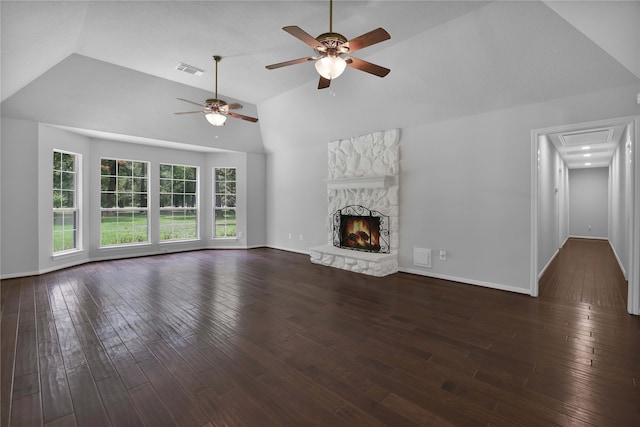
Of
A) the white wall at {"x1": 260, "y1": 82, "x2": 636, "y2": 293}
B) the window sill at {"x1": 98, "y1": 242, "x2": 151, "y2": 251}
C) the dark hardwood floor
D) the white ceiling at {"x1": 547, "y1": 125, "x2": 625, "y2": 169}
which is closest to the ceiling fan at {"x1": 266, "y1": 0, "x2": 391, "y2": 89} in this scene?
the white wall at {"x1": 260, "y1": 82, "x2": 636, "y2": 293}

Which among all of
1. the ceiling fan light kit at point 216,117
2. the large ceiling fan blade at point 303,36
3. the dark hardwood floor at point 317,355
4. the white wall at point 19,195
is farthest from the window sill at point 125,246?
the large ceiling fan blade at point 303,36

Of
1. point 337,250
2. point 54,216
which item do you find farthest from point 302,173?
point 54,216

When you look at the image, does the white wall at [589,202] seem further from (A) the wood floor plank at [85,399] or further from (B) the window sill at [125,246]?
(B) the window sill at [125,246]

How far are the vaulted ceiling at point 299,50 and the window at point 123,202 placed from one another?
5.33 feet

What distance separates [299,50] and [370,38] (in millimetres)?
1878

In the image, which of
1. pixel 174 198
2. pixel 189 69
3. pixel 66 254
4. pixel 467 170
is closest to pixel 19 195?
pixel 66 254

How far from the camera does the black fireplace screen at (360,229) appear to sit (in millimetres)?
5617

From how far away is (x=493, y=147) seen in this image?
4.32 meters

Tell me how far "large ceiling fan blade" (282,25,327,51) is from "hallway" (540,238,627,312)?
4.17 meters

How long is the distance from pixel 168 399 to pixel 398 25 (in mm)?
4303

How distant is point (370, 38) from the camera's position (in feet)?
8.30

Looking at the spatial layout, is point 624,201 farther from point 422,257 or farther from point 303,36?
point 303,36

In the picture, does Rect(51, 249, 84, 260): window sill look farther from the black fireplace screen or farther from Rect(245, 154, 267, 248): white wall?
the black fireplace screen

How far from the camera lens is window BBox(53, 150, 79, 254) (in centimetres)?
569
